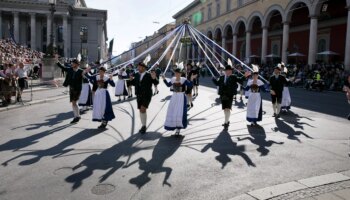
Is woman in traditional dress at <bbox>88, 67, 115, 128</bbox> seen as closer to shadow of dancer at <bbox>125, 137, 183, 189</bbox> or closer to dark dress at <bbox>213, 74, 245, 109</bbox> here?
shadow of dancer at <bbox>125, 137, 183, 189</bbox>

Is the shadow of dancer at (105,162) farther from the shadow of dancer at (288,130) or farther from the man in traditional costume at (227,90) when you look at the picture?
the shadow of dancer at (288,130)

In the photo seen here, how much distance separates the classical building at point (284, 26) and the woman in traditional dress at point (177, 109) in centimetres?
995

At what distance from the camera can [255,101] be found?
33.5ft

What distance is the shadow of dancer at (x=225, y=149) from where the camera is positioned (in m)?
6.43

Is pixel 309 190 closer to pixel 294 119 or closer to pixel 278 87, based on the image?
pixel 294 119

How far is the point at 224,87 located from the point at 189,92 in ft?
14.0

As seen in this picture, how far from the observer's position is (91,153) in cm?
675

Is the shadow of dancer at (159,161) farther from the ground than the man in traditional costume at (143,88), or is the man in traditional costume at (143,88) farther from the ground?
the man in traditional costume at (143,88)

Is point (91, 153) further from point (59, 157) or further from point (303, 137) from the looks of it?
point (303, 137)

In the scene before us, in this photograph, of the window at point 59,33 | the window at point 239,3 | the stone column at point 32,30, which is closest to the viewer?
the window at point 239,3

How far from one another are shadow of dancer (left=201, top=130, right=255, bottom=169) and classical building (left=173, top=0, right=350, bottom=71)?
10775mm

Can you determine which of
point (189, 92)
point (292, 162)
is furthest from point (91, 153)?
point (189, 92)

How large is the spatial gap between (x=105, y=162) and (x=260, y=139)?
13.2 ft

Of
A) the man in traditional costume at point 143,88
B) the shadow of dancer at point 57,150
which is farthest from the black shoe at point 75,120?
the man in traditional costume at point 143,88
